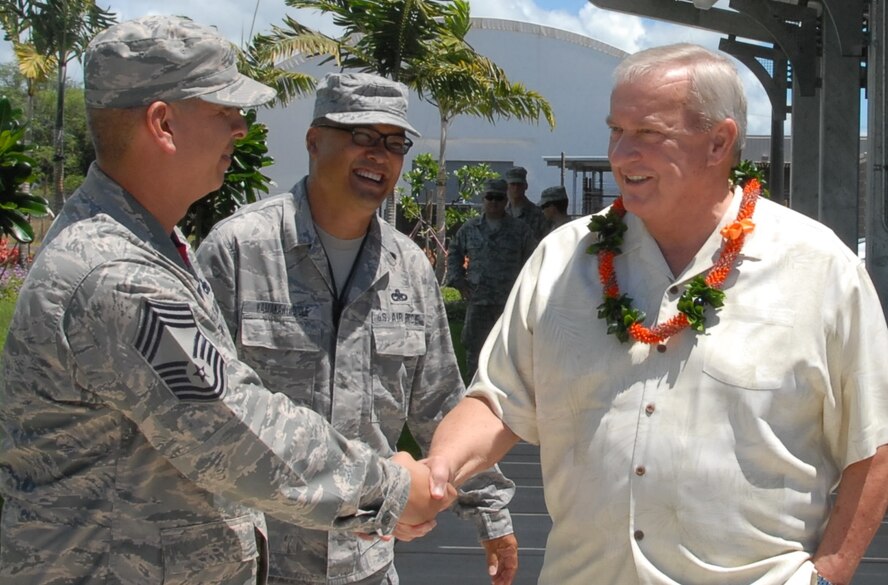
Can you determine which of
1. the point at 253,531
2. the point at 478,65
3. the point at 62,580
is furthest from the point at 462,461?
the point at 478,65

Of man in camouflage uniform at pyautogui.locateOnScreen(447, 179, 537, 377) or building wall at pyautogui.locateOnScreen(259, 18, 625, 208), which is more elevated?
building wall at pyautogui.locateOnScreen(259, 18, 625, 208)

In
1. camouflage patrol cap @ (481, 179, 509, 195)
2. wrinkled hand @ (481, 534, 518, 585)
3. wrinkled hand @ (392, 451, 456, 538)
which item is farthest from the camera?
camouflage patrol cap @ (481, 179, 509, 195)

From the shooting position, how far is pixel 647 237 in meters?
3.04

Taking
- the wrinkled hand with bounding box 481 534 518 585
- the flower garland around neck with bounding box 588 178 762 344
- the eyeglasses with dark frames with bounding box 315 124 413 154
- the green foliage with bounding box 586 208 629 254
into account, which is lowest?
the wrinkled hand with bounding box 481 534 518 585

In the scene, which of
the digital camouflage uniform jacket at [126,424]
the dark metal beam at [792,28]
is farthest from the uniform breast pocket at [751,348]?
the dark metal beam at [792,28]

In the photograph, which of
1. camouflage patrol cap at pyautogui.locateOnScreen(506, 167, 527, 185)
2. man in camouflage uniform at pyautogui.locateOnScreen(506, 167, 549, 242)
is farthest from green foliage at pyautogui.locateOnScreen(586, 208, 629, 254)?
camouflage patrol cap at pyautogui.locateOnScreen(506, 167, 527, 185)

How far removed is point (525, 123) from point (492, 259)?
120 ft

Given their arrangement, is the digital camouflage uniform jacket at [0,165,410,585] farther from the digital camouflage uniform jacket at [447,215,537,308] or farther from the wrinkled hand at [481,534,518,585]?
the digital camouflage uniform jacket at [447,215,537,308]

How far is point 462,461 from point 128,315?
120 centimetres

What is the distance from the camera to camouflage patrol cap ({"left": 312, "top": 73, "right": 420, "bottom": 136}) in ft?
12.6

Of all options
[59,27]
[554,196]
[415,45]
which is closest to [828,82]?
[554,196]

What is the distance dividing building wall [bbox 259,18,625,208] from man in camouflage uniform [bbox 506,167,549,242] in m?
33.0

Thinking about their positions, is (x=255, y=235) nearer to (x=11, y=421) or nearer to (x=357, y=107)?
(x=357, y=107)

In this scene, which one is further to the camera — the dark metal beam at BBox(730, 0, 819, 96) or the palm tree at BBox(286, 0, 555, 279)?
the palm tree at BBox(286, 0, 555, 279)
